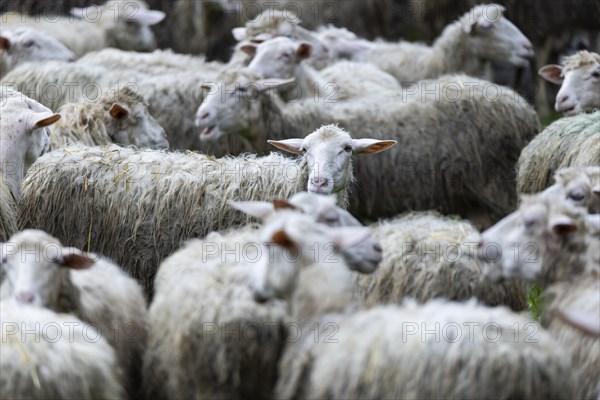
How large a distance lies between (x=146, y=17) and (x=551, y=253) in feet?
25.4

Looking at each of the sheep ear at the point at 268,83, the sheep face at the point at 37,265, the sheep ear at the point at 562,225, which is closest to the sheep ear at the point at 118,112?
the sheep ear at the point at 268,83

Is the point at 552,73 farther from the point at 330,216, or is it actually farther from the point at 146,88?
the point at 330,216

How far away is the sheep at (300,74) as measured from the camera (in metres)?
9.62

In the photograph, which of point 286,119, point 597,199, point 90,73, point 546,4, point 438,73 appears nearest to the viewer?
point 597,199

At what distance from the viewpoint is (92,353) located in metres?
4.73

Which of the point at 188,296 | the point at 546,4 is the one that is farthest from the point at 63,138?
the point at 546,4

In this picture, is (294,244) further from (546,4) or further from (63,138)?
(546,4)

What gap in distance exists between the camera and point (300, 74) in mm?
9891

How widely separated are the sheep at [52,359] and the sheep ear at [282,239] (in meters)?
0.79

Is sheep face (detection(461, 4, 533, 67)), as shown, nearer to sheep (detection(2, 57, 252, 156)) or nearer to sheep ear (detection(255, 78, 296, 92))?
sheep (detection(2, 57, 252, 156))

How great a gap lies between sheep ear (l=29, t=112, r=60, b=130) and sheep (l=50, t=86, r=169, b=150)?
0.99 meters

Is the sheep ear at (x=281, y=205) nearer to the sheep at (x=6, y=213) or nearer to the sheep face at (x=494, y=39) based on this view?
the sheep at (x=6, y=213)

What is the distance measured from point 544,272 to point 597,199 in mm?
824

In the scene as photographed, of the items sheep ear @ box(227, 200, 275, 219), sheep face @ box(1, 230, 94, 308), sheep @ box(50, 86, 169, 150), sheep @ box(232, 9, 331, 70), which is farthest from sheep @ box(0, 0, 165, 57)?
sheep face @ box(1, 230, 94, 308)
